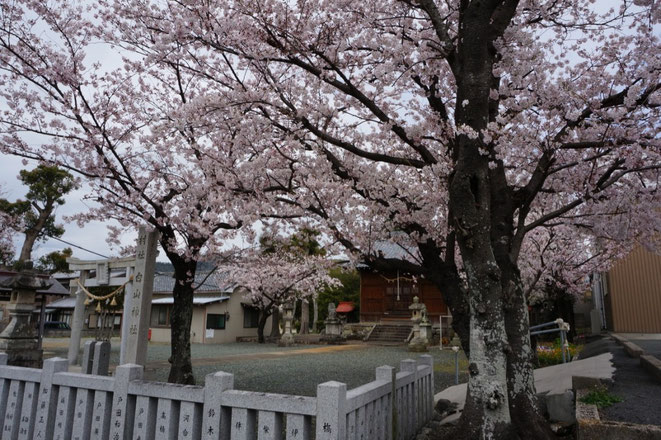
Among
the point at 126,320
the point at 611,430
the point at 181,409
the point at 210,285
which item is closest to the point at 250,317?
the point at 210,285

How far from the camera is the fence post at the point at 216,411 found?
407 centimetres

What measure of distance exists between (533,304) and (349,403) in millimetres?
22611

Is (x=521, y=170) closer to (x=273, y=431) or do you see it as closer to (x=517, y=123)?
(x=517, y=123)

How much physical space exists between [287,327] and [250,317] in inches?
322

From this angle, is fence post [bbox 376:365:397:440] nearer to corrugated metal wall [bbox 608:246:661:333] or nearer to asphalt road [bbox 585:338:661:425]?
asphalt road [bbox 585:338:661:425]

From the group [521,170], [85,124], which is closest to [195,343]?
[85,124]

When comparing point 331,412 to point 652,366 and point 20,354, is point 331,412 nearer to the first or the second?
point 652,366

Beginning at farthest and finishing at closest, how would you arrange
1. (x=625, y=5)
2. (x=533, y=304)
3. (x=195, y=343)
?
(x=195, y=343), (x=533, y=304), (x=625, y=5)

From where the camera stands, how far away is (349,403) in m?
4.03

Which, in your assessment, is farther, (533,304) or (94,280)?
(533,304)

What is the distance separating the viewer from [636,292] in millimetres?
15500

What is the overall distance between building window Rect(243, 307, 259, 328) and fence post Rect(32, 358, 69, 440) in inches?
1090

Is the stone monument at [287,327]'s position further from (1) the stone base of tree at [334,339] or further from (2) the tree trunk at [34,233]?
(2) the tree trunk at [34,233]

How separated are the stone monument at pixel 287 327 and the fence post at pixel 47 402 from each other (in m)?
20.2
